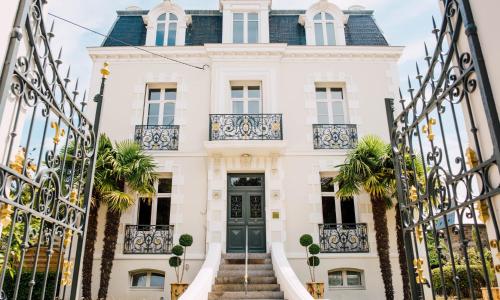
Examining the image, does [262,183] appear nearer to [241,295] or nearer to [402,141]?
[241,295]

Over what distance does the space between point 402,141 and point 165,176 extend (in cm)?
830

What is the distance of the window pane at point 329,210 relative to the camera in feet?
34.5

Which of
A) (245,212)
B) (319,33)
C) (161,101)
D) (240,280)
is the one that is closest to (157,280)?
(240,280)

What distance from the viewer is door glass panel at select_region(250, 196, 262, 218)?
10500 millimetres

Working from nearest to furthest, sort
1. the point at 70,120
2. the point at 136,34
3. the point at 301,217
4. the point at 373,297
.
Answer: the point at 70,120 < the point at 373,297 < the point at 301,217 < the point at 136,34

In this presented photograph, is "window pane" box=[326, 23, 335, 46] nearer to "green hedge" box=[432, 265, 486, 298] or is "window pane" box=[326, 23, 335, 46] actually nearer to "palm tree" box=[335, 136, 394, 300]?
"palm tree" box=[335, 136, 394, 300]

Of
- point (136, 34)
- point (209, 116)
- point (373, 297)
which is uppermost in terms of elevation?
point (136, 34)

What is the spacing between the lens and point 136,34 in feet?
41.6

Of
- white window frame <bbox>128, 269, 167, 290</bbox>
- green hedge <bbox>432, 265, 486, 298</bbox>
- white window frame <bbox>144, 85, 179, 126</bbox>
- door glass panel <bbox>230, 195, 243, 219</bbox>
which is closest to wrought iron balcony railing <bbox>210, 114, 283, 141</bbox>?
white window frame <bbox>144, 85, 179, 126</bbox>

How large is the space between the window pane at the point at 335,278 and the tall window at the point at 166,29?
27.8 feet

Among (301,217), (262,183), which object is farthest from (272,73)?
(301,217)

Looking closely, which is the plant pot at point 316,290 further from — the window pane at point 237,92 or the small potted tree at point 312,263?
the window pane at point 237,92

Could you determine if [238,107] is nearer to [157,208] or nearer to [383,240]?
[157,208]

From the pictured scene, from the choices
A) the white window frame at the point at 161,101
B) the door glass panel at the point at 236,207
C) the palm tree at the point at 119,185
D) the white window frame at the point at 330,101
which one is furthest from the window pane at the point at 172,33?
the door glass panel at the point at 236,207
